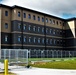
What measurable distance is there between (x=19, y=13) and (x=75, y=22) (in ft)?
73.9

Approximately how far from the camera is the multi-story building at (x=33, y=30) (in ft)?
160

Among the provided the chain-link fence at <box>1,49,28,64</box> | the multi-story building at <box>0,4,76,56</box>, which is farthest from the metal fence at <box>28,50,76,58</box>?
the chain-link fence at <box>1,49,28,64</box>

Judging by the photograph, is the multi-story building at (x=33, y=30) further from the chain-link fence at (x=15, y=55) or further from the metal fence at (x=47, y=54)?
the chain-link fence at (x=15, y=55)

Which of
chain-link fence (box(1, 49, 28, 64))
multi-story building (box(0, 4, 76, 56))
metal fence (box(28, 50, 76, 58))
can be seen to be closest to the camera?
chain-link fence (box(1, 49, 28, 64))

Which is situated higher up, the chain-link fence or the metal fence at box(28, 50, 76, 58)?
the chain-link fence

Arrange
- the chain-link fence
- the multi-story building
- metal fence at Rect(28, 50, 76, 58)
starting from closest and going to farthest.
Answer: the chain-link fence
the multi-story building
metal fence at Rect(28, 50, 76, 58)

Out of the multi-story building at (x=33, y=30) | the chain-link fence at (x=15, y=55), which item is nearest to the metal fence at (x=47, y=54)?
the multi-story building at (x=33, y=30)

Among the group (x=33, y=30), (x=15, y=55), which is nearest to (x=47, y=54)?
(x=33, y=30)

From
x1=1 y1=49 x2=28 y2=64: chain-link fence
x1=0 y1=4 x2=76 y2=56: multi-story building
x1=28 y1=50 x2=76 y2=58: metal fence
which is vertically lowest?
x1=28 y1=50 x2=76 y2=58: metal fence

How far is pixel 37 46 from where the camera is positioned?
5594cm

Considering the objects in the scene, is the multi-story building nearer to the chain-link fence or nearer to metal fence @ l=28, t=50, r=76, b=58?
metal fence @ l=28, t=50, r=76, b=58

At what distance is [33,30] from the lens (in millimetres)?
54781

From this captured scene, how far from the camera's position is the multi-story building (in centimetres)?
4875

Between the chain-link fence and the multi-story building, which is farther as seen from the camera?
the multi-story building
